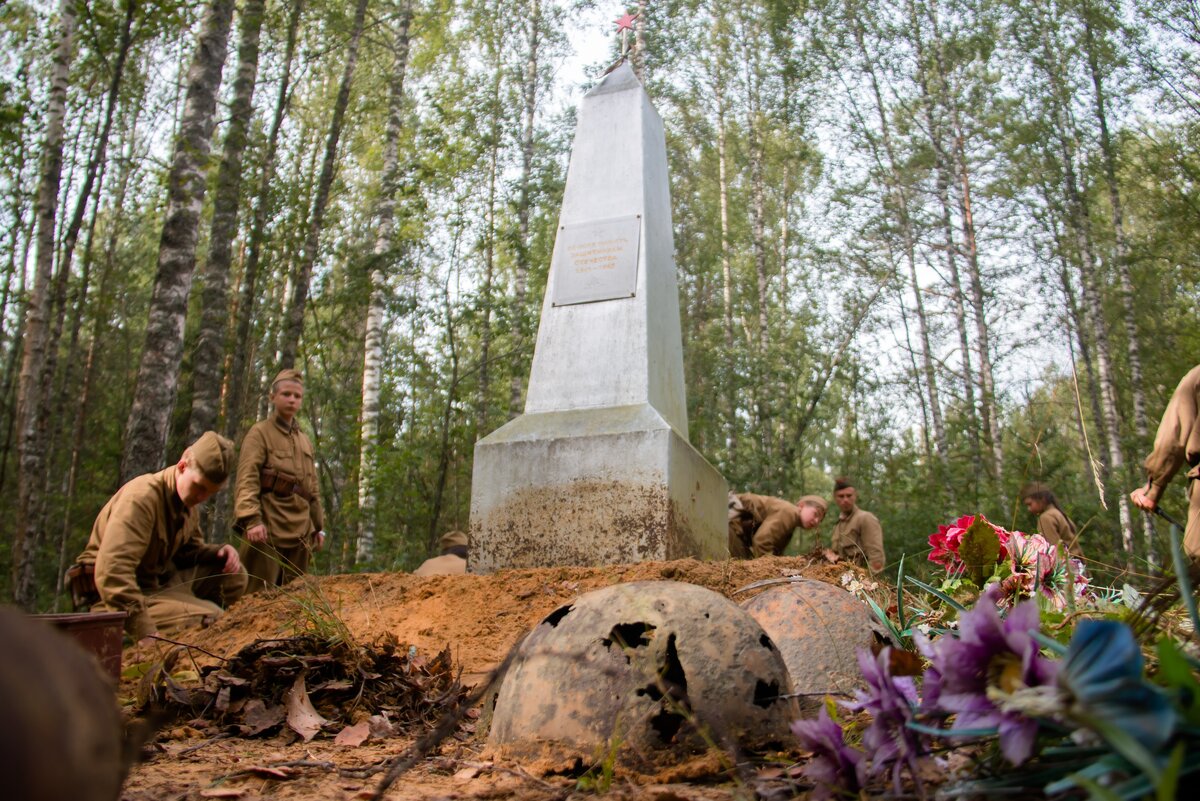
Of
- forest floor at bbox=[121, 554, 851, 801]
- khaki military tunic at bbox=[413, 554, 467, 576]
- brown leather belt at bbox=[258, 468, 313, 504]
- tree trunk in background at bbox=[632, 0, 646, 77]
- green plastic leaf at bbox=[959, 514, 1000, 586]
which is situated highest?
tree trunk in background at bbox=[632, 0, 646, 77]

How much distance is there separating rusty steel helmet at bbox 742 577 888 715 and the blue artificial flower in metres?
1.57

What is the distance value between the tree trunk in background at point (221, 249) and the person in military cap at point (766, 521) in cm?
Result: 527

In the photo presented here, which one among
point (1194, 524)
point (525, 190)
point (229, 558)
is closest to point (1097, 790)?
point (1194, 524)

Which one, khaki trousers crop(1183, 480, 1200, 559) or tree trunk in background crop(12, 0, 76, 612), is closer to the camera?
khaki trousers crop(1183, 480, 1200, 559)

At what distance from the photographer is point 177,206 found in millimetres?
7434

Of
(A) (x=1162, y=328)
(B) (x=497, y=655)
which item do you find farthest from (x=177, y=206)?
(A) (x=1162, y=328)

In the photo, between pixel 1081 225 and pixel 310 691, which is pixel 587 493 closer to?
pixel 310 691

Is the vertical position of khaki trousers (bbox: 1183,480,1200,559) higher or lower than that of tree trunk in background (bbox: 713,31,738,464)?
lower

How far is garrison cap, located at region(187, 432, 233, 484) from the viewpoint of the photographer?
4.45 m

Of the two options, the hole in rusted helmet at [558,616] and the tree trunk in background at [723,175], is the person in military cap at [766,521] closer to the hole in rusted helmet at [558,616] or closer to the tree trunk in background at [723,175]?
the hole in rusted helmet at [558,616]

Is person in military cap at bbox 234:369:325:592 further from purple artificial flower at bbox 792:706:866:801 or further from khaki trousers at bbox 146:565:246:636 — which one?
purple artificial flower at bbox 792:706:866:801

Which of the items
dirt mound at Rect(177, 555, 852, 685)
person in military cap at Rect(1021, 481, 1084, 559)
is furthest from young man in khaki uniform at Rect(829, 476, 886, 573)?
dirt mound at Rect(177, 555, 852, 685)

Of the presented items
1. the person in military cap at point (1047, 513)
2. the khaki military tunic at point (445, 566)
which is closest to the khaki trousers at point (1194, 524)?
the person in military cap at point (1047, 513)

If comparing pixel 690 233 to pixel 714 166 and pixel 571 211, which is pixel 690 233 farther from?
pixel 571 211
